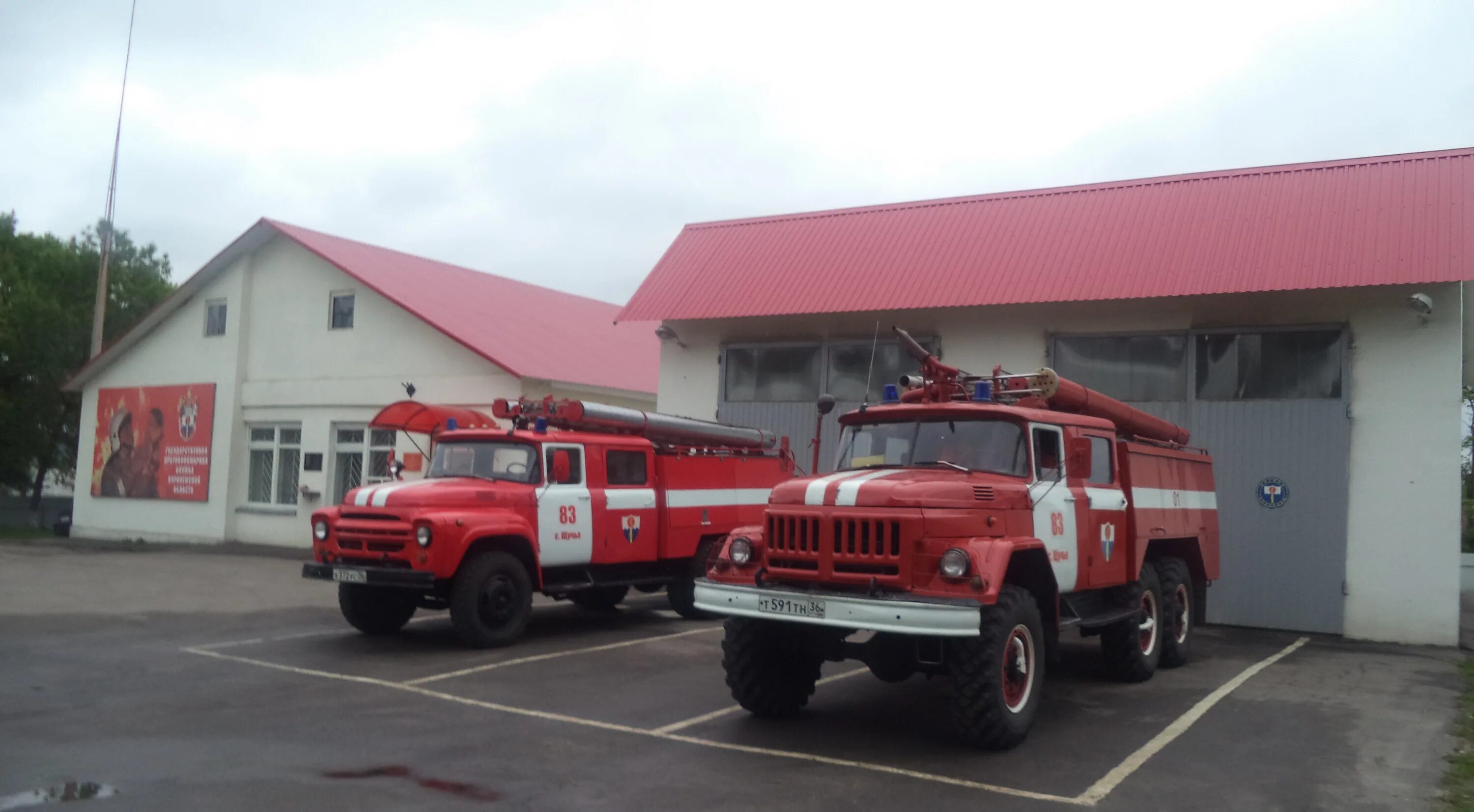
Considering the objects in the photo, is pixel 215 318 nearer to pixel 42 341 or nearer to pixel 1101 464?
pixel 42 341

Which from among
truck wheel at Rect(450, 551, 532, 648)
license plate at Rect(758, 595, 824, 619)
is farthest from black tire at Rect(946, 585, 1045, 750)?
truck wheel at Rect(450, 551, 532, 648)

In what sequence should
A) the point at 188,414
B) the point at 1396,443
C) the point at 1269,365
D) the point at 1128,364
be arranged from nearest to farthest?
the point at 1396,443
the point at 1269,365
the point at 1128,364
the point at 188,414

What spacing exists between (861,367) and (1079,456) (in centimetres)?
816

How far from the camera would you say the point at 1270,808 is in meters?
5.96

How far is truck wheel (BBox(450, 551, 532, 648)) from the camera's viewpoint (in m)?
10.4

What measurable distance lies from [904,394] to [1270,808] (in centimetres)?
401

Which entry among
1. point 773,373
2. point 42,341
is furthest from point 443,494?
point 42,341

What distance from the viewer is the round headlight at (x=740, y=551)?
7645 mm

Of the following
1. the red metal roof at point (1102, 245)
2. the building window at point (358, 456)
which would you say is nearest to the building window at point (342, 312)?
the building window at point (358, 456)

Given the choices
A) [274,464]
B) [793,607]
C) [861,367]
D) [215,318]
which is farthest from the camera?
[215,318]

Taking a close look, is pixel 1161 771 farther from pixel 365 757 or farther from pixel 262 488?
pixel 262 488

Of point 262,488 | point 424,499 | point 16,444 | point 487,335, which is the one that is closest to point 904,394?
point 424,499

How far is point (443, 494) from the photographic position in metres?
10.6

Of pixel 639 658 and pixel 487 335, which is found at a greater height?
pixel 487 335
